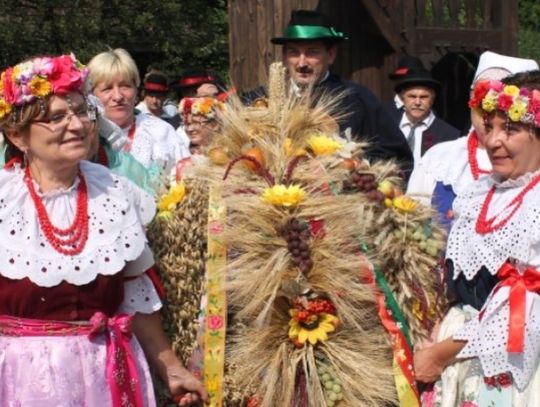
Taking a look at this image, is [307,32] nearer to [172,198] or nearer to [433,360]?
[172,198]

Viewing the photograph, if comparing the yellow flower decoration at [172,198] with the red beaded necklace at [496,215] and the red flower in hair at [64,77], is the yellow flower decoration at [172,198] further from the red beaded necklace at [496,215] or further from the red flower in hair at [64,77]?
the red beaded necklace at [496,215]

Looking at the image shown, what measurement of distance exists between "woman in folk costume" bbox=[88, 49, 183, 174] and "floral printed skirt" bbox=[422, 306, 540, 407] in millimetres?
2011

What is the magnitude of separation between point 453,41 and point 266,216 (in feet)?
25.4

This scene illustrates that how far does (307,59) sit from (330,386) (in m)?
1.93

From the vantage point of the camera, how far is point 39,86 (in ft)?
11.7

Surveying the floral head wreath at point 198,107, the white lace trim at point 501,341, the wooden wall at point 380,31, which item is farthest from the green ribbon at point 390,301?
the wooden wall at point 380,31

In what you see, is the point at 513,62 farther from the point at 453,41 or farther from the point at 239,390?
the point at 453,41

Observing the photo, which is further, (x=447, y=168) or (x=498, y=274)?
(x=447, y=168)

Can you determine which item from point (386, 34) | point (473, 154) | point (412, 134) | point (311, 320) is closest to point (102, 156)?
point (311, 320)

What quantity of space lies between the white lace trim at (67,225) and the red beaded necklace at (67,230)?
0.01 meters

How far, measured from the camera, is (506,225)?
3.68 meters

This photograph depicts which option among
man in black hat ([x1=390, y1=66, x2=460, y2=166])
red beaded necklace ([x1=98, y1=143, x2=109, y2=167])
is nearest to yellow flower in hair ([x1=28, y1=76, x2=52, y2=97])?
red beaded necklace ([x1=98, y1=143, x2=109, y2=167])

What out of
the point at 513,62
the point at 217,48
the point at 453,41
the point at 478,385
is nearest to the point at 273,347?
the point at 478,385

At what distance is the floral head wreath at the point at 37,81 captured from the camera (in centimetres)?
358
